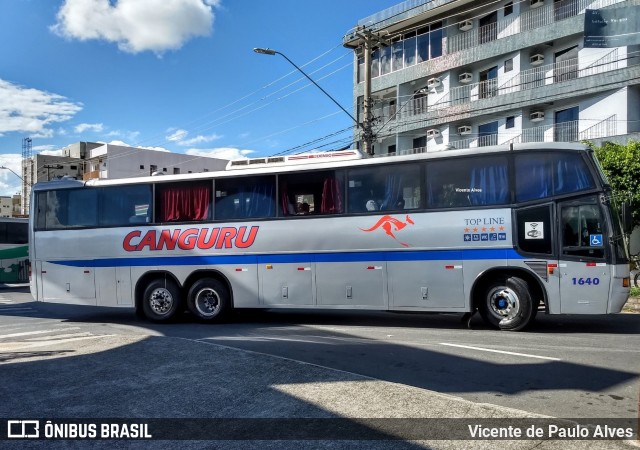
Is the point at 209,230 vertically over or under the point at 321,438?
over

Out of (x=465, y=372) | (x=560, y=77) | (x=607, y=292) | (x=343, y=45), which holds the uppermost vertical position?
(x=343, y=45)

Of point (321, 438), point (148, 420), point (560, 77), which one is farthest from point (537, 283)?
point (560, 77)

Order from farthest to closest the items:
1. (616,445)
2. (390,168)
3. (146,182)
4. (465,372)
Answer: (146,182) < (390,168) < (465,372) < (616,445)

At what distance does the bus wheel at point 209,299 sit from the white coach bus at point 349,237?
0.10 ft

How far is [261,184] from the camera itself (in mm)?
11898

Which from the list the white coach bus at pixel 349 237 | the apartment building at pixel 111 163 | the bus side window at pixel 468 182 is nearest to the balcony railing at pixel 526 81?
the bus side window at pixel 468 182

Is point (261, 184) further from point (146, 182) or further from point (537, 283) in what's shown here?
point (537, 283)

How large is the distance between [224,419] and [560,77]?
27.3 m

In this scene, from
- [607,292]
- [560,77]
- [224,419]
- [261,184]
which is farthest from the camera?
[560,77]

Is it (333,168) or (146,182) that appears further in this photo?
(146,182)

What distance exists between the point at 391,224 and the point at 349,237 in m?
0.95

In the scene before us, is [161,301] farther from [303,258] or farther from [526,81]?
[526,81]

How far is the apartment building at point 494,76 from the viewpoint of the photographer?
24.7m

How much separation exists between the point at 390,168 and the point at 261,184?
2972 mm
